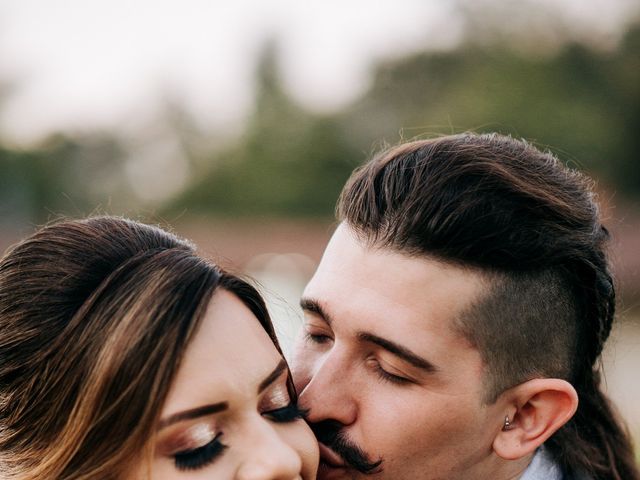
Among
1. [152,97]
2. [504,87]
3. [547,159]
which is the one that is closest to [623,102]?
[504,87]

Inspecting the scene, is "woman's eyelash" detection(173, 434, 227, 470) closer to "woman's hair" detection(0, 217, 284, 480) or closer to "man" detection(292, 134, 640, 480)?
"woman's hair" detection(0, 217, 284, 480)

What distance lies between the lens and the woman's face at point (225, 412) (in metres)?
2.35

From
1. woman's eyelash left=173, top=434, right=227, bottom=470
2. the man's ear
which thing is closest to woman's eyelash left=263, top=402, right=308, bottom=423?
woman's eyelash left=173, top=434, right=227, bottom=470

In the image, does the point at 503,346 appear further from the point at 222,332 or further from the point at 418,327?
the point at 222,332

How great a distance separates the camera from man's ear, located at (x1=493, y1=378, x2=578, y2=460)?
3.16 m

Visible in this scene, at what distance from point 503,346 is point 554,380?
24 cm

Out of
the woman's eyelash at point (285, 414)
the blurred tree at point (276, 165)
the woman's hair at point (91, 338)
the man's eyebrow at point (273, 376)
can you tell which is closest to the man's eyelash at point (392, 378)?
the woman's eyelash at point (285, 414)

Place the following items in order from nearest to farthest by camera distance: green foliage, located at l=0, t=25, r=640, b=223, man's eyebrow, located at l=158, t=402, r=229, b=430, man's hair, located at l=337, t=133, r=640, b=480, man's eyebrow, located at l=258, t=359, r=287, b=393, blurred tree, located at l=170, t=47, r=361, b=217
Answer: man's eyebrow, located at l=158, t=402, r=229, b=430 → man's eyebrow, located at l=258, t=359, r=287, b=393 → man's hair, located at l=337, t=133, r=640, b=480 → green foliage, located at l=0, t=25, r=640, b=223 → blurred tree, located at l=170, t=47, r=361, b=217

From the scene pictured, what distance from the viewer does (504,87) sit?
112 ft

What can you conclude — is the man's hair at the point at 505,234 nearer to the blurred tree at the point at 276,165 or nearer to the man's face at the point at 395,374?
the man's face at the point at 395,374

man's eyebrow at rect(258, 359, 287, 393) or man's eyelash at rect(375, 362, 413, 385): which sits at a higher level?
man's eyebrow at rect(258, 359, 287, 393)

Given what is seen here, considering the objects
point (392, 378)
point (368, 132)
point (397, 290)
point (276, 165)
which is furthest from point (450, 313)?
point (276, 165)

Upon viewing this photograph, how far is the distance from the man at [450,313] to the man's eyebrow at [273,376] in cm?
A: 31

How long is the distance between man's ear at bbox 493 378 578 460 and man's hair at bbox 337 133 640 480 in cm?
7
